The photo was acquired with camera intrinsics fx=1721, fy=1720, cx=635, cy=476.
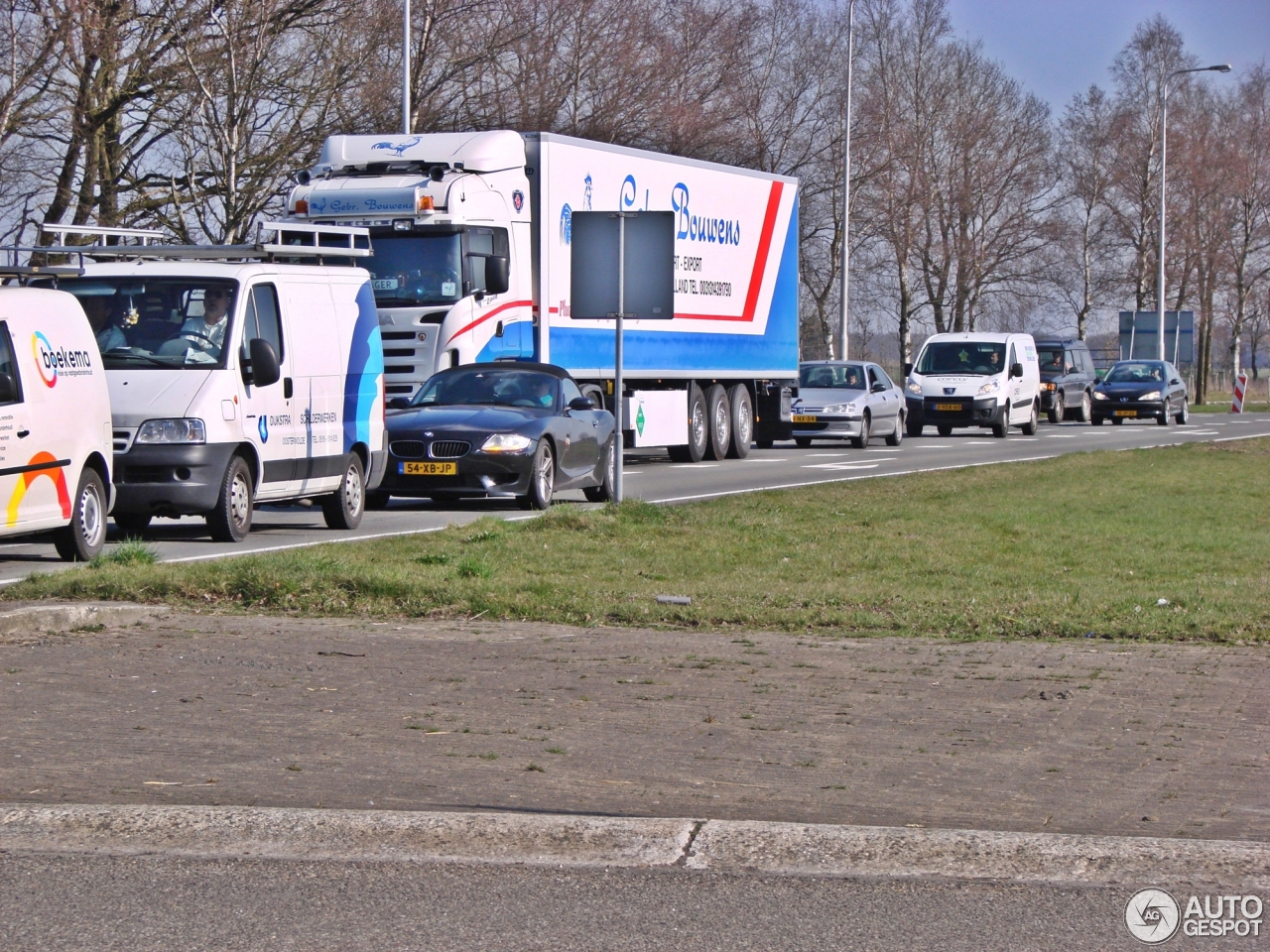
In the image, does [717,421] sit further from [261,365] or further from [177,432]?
[177,432]

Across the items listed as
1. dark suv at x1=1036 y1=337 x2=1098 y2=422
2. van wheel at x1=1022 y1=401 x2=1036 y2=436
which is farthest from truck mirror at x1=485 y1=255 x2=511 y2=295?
dark suv at x1=1036 y1=337 x2=1098 y2=422

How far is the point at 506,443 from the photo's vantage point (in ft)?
Answer: 56.3

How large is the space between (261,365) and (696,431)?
45.9ft

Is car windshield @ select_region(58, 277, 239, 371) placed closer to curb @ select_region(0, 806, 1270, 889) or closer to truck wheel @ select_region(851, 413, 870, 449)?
curb @ select_region(0, 806, 1270, 889)

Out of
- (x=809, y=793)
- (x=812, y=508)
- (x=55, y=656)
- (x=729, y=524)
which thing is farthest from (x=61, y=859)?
(x=812, y=508)

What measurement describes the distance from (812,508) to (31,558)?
24.3 feet

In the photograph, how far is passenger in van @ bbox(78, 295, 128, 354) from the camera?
13914mm

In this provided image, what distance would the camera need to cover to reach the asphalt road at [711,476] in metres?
13.9

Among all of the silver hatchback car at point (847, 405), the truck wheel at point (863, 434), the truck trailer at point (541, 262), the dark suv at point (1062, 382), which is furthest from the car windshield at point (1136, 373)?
the truck trailer at point (541, 262)

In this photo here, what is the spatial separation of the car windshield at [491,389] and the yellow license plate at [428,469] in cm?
Answer: 121

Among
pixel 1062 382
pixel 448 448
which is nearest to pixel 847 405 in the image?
pixel 1062 382

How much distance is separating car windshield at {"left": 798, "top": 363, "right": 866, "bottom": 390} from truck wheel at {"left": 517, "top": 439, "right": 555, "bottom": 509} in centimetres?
1652

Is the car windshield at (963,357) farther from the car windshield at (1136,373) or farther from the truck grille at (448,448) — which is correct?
the truck grille at (448,448)

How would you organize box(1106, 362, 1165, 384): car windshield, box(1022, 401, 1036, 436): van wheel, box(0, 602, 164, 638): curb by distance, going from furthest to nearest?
1. box(1106, 362, 1165, 384): car windshield
2. box(1022, 401, 1036, 436): van wheel
3. box(0, 602, 164, 638): curb
